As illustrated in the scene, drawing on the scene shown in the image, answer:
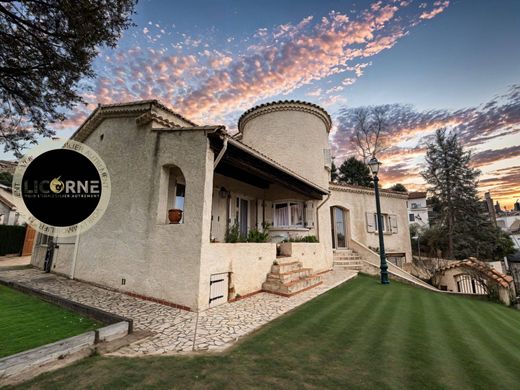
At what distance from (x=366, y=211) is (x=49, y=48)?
54.4ft

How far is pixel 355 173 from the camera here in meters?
25.5

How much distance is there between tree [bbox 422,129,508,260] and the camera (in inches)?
757

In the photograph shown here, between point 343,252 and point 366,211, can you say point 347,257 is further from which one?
point 366,211

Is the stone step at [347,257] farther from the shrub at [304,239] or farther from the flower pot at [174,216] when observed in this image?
the flower pot at [174,216]

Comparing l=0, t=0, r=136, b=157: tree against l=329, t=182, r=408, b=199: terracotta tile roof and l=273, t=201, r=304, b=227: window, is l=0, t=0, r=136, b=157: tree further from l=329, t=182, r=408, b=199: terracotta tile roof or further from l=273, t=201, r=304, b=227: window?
l=329, t=182, r=408, b=199: terracotta tile roof

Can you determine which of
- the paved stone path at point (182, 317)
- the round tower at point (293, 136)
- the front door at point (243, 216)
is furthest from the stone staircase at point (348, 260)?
the front door at point (243, 216)

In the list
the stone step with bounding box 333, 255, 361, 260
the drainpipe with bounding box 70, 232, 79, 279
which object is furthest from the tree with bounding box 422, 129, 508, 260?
the drainpipe with bounding box 70, 232, 79, 279

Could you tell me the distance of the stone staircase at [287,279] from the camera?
22.9 ft

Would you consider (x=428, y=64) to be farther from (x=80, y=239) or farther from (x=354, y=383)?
(x=80, y=239)

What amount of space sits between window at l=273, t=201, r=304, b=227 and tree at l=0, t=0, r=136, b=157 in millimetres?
8830

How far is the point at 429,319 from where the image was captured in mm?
5207

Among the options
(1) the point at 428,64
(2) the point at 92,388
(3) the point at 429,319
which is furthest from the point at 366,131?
(2) the point at 92,388

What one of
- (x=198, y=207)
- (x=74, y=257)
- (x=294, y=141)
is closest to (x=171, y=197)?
(x=198, y=207)

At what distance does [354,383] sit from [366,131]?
2577cm
